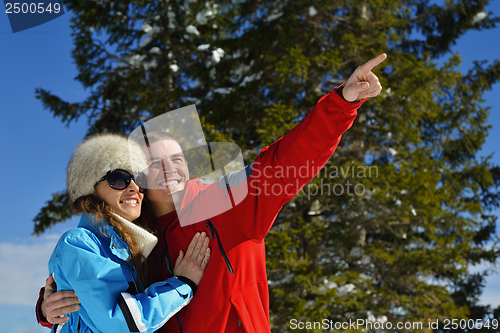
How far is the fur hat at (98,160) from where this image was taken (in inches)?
80.6

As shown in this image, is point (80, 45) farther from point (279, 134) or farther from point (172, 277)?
point (172, 277)

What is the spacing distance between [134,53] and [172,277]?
7627 mm

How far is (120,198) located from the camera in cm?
208

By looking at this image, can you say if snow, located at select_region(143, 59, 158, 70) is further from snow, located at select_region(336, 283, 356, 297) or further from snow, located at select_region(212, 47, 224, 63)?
snow, located at select_region(336, 283, 356, 297)

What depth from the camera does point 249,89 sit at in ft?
23.1

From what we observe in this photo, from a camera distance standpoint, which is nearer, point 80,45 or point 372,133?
point 372,133

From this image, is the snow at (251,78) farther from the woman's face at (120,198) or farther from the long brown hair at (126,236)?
the long brown hair at (126,236)

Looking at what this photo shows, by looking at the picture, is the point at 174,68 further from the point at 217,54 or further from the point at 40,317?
the point at 40,317

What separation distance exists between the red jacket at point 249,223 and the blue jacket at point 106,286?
0.58 feet

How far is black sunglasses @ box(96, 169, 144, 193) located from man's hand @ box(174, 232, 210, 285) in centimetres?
49

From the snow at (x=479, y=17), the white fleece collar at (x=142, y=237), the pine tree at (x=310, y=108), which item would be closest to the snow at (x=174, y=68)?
the pine tree at (x=310, y=108)

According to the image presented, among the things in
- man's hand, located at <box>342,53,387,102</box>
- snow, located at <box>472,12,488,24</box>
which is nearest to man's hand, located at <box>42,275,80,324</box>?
man's hand, located at <box>342,53,387,102</box>

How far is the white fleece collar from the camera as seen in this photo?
1997 mm

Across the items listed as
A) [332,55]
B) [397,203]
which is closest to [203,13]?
[332,55]
